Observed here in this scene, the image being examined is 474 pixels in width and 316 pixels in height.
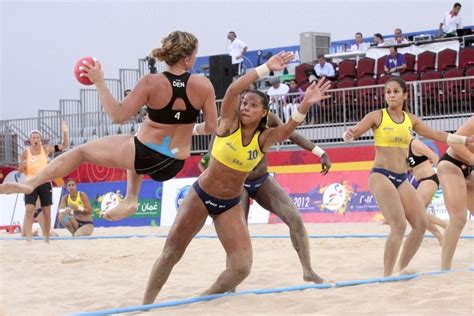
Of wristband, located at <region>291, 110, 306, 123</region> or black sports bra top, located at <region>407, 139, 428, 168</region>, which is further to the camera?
black sports bra top, located at <region>407, 139, 428, 168</region>

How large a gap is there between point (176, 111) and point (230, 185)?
2.36 ft

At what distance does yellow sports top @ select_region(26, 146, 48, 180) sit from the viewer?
46.8 ft

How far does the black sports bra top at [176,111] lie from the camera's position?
6402 millimetres

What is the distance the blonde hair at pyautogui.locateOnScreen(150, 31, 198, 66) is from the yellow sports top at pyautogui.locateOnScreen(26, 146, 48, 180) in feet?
27.1

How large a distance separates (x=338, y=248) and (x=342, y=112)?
24.7 feet

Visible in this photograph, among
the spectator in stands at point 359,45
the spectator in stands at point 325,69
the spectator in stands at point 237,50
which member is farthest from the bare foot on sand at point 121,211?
the spectator in stands at point 359,45

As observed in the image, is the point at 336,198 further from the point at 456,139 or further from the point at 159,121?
the point at 159,121

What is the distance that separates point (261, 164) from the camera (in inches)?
313

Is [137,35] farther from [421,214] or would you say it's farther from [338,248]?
[421,214]

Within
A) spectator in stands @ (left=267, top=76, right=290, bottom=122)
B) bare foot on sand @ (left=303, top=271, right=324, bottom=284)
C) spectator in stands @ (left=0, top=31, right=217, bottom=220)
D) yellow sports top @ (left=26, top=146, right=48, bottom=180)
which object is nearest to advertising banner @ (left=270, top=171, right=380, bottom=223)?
spectator in stands @ (left=267, top=76, right=290, bottom=122)

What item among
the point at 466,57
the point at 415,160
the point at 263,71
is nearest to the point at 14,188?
the point at 263,71

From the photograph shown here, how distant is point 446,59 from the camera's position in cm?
1862

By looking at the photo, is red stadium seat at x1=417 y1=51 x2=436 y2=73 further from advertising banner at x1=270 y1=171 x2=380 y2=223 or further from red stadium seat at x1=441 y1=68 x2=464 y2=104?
advertising banner at x1=270 y1=171 x2=380 y2=223

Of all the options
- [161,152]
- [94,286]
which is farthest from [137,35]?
[161,152]
